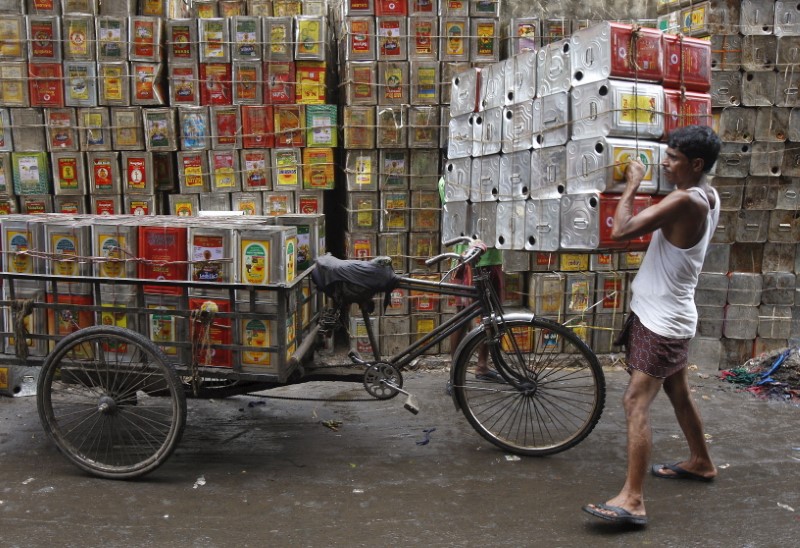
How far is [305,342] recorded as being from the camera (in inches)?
163

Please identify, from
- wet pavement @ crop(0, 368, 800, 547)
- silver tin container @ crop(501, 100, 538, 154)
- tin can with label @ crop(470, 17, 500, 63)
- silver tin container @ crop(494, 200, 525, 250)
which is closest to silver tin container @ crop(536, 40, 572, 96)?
silver tin container @ crop(501, 100, 538, 154)

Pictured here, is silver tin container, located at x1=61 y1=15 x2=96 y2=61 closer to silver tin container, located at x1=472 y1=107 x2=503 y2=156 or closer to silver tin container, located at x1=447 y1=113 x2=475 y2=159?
silver tin container, located at x1=447 y1=113 x2=475 y2=159

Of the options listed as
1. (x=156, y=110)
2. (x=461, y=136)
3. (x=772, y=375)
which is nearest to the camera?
(x=461, y=136)

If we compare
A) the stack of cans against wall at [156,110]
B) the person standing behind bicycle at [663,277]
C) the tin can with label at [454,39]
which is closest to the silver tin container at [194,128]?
the stack of cans against wall at [156,110]

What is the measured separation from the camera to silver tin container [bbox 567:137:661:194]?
138 inches

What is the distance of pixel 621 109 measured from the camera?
349 centimetres

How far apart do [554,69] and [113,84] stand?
3.87m

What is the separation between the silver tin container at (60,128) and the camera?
5902 mm

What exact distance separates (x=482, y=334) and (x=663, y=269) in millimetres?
1070

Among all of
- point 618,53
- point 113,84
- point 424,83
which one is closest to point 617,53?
point 618,53

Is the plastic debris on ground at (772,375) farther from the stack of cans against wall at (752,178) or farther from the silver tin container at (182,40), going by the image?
the silver tin container at (182,40)

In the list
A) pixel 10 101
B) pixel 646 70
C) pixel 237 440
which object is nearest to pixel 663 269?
pixel 646 70

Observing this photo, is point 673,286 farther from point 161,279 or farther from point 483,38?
point 483,38

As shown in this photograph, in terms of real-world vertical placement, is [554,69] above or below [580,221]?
above
